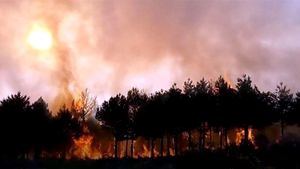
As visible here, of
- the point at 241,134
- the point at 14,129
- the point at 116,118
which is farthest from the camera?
the point at 241,134

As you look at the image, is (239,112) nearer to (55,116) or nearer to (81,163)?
(81,163)

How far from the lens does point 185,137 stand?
104688 mm

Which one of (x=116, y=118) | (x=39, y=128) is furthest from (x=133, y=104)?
(x=39, y=128)

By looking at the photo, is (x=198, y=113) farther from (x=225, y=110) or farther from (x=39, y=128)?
(x=39, y=128)

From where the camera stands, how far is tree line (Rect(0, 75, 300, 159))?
80.6m

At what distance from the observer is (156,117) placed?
3263 inches

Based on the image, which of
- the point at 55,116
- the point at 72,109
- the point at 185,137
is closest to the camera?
the point at 55,116

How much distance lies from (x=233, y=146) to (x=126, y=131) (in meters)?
19.6

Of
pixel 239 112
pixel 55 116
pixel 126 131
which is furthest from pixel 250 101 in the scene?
pixel 55 116

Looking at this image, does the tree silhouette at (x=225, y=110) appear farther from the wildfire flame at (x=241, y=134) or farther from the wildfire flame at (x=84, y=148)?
the wildfire flame at (x=84, y=148)

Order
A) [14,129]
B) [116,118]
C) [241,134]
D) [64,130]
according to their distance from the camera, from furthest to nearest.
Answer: [241,134], [64,130], [116,118], [14,129]

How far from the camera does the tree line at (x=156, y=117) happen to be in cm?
8056

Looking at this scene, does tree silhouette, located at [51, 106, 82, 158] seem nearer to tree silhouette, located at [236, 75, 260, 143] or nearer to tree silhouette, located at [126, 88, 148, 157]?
tree silhouette, located at [126, 88, 148, 157]

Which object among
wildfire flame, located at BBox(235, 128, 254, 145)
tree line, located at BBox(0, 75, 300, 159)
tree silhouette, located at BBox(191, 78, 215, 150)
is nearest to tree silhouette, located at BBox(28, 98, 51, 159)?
tree line, located at BBox(0, 75, 300, 159)
